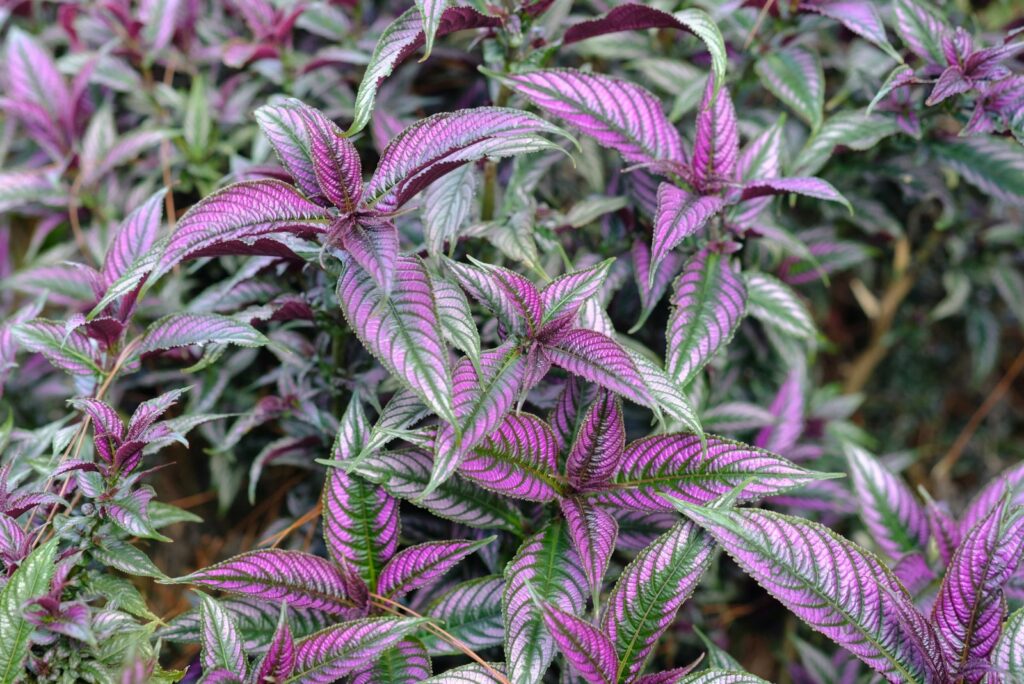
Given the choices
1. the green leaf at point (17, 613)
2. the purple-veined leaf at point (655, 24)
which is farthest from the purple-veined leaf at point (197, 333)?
the purple-veined leaf at point (655, 24)

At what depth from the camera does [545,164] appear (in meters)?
1.44

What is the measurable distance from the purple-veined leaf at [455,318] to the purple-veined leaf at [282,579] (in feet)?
1.26

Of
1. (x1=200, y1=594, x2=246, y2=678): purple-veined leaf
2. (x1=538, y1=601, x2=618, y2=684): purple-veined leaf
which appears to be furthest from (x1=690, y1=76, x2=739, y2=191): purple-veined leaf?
(x1=200, y1=594, x2=246, y2=678): purple-veined leaf

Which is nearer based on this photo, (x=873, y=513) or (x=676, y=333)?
(x=676, y=333)

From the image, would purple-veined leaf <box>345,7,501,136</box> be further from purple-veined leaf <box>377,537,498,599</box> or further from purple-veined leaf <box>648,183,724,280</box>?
purple-veined leaf <box>377,537,498,599</box>

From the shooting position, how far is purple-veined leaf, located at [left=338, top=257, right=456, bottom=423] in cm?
96

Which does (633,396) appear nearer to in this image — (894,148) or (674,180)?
(674,180)

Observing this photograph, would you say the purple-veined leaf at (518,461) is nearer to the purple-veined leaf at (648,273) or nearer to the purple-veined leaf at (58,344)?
the purple-veined leaf at (648,273)

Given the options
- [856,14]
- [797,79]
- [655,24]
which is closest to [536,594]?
[655,24]

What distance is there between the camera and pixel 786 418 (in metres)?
1.61

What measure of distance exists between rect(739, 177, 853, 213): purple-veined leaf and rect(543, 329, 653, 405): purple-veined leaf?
39 centimetres

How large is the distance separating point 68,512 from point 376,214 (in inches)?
24.6

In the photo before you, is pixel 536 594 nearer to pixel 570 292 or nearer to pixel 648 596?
pixel 648 596

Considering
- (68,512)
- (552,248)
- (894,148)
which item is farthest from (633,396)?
(894,148)
